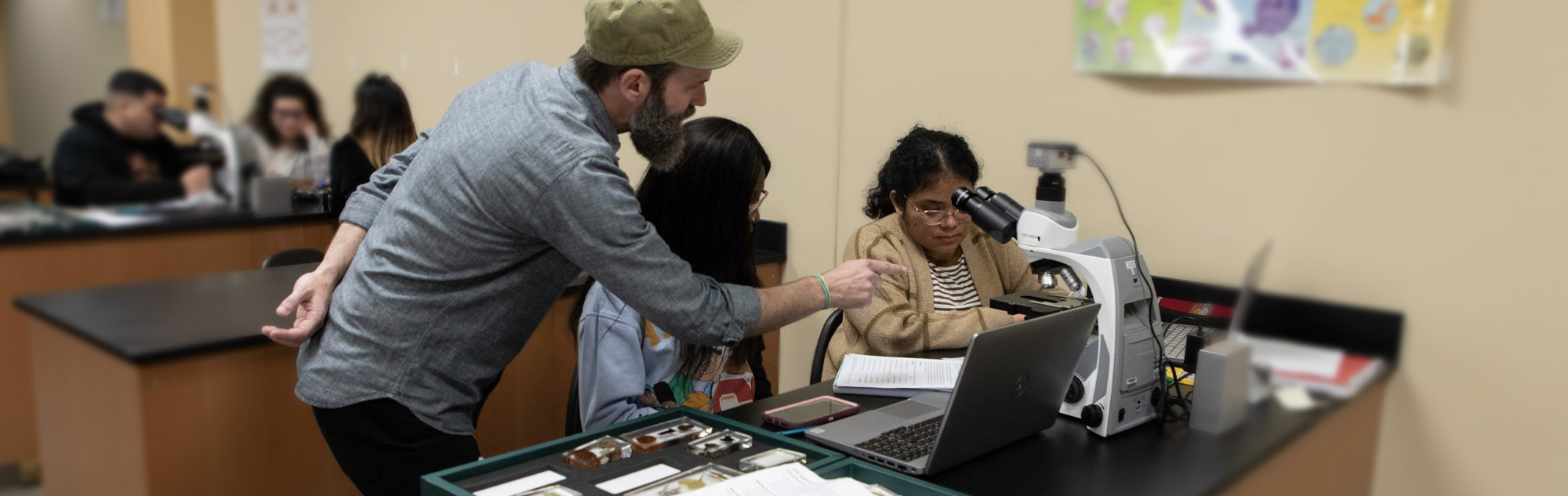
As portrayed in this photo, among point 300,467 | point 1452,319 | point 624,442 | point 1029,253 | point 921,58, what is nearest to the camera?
point 1452,319

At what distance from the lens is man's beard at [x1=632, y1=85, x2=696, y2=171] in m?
1.62

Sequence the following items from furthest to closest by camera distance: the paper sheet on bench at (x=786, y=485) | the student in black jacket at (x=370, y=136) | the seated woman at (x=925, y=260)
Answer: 1. the seated woman at (x=925, y=260)
2. the student in black jacket at (x=370, y=136)
3. the paper sheet on bench at (x=786, y=485)

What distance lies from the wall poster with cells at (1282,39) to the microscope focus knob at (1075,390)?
0.48 m

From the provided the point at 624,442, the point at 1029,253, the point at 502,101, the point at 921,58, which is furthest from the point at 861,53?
the point at 624,442

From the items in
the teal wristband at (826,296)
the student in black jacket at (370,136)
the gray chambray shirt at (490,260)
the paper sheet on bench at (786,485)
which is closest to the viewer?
the paper sheet on bench at (786,485)

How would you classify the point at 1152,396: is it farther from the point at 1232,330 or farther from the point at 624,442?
the point at 624,442

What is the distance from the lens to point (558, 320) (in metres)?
2.71

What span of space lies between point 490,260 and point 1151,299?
103 centimetres

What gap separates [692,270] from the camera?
1.84m

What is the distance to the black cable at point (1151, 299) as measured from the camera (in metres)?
1.45

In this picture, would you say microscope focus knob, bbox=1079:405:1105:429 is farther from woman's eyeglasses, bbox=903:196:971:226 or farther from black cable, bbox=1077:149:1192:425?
woman's eyeglasses, bbox=903:196:971:226

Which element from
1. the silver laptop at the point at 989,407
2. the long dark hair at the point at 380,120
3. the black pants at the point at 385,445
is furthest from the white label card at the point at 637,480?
the long dark hair at the point at 380,120

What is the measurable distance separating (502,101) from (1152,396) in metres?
1.11

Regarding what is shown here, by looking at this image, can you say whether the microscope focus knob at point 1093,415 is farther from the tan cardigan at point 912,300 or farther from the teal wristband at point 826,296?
the tan cardigan at point 912,300
